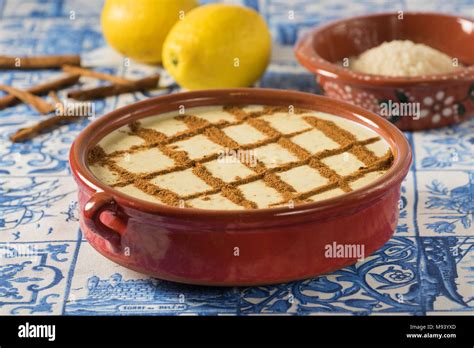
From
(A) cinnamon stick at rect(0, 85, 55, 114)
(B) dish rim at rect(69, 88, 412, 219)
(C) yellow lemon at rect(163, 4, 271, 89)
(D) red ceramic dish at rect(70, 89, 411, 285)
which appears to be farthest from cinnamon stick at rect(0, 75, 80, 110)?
(D) red ceramic dish at rect(70, 89, 411, 285)

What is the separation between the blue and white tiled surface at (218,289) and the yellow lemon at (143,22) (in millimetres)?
107

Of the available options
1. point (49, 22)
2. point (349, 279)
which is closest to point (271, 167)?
point (349, 279)

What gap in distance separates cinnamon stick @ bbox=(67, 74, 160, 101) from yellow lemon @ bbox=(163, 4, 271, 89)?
6 centimetres

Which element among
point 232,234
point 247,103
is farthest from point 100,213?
point 247,103

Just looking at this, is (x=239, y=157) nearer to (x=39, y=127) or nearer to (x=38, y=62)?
(x=39, y=127)

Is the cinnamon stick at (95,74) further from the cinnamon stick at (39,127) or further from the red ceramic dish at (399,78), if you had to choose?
the red ceramic dish at (399,78)

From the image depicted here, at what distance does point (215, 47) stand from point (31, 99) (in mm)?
300

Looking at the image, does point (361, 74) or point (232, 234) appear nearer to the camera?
point (232, 234)

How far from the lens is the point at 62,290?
1.04 metres

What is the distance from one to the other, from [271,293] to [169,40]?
62cm

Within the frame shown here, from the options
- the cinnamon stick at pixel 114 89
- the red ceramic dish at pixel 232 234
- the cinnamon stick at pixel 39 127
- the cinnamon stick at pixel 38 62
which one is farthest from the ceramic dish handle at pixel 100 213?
the cinnamon stick at pixel 38 62

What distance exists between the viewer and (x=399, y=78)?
1.39 metres

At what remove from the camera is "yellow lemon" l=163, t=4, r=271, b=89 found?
4.89 ft

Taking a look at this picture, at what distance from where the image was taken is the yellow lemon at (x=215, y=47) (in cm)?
149
